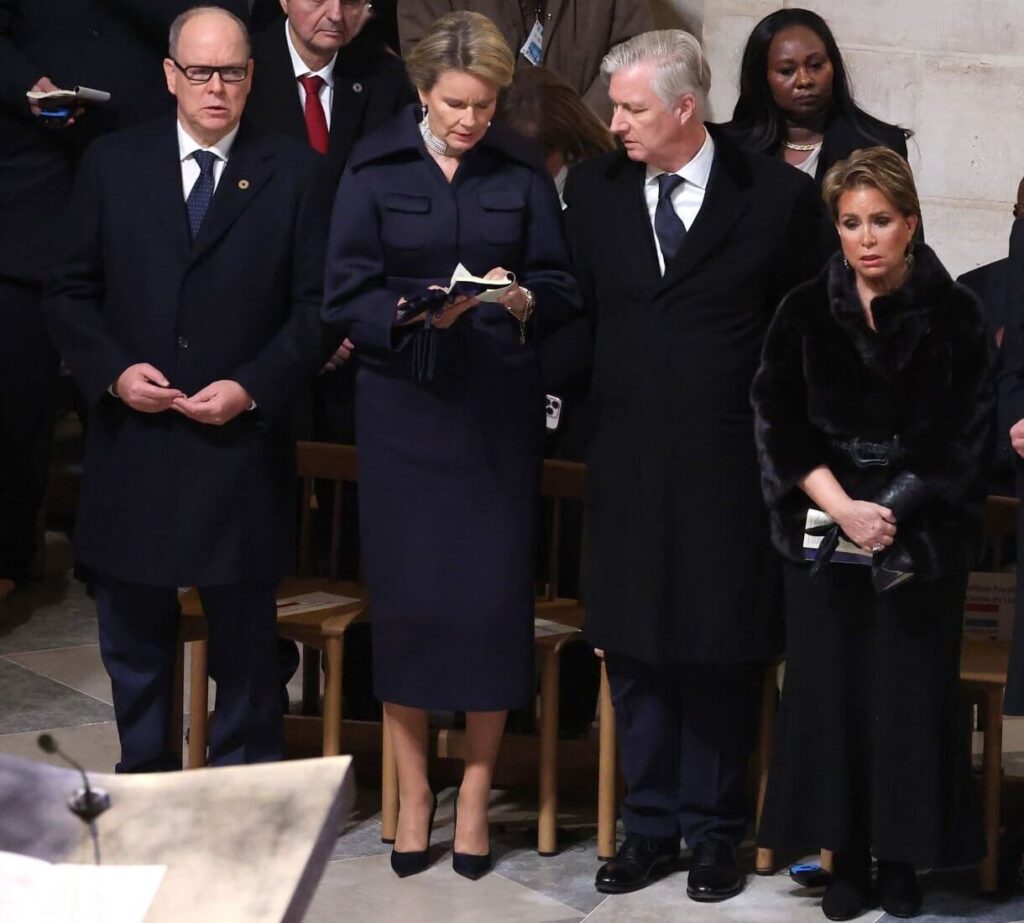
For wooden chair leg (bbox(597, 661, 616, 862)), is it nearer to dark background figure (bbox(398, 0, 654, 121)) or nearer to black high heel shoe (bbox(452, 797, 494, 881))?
black high heel shoe (bbox(452, 797, 494, 881))

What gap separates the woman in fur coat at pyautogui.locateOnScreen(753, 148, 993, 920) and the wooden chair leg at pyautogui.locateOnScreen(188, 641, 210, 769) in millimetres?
1342

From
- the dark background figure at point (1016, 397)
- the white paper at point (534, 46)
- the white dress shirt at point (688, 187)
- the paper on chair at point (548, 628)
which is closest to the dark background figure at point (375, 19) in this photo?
the white paper at point (534, 46)

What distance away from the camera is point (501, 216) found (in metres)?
4.00

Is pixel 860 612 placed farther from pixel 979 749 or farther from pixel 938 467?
pixel 979 749

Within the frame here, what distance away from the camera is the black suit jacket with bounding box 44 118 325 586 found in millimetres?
4051

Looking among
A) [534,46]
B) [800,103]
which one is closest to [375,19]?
[534,46]

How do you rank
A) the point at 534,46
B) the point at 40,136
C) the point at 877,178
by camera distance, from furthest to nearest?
the point at 534,46 < the point at 40,136 < the point at 877,178

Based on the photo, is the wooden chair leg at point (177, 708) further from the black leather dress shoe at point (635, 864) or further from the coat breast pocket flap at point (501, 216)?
the coat breast pocket flap at point (501, 216)

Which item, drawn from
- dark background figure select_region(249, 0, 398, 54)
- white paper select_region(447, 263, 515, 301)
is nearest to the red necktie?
dark background figure select_region(249, 0, 398, 54)

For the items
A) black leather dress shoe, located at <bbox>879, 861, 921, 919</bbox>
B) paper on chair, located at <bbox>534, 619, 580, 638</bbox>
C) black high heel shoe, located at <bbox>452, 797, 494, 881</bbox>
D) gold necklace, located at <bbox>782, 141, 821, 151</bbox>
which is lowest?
black high heel shoe, located at <bbox>452, 797, 494, 881</bbox>

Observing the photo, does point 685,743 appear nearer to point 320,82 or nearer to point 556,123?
point 556,123

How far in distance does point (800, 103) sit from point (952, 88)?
5.36ft

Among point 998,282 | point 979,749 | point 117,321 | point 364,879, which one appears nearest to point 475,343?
point 117,321

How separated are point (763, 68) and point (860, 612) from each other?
161 cm
